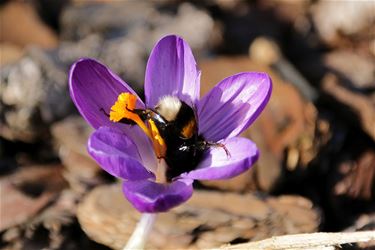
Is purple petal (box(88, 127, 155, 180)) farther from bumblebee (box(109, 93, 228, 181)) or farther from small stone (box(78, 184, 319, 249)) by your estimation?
small stone (box(78, 184, 319, 249))

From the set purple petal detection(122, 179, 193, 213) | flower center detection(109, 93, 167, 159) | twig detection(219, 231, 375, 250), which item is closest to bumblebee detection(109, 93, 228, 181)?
flower center detection(109, 93, 167, 159)

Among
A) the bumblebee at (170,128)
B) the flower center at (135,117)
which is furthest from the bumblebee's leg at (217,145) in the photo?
the flower center at (135,117)

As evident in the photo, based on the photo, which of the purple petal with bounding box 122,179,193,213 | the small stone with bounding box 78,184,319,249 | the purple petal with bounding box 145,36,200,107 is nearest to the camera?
the purple petal with bounding box 122,179,193,213

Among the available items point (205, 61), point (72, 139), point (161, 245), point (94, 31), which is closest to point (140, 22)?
point (94, 31)

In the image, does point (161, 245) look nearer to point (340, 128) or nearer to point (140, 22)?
point (340, 128)

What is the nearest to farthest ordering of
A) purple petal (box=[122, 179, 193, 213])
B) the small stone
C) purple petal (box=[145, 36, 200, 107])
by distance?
purple petal (box=[122, 179, 193, 213]), purple petal (box=[145, 36, 200, 107]), the small stone

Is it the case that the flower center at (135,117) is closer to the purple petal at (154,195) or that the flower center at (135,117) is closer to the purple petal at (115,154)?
the purple petal at (115,154)
